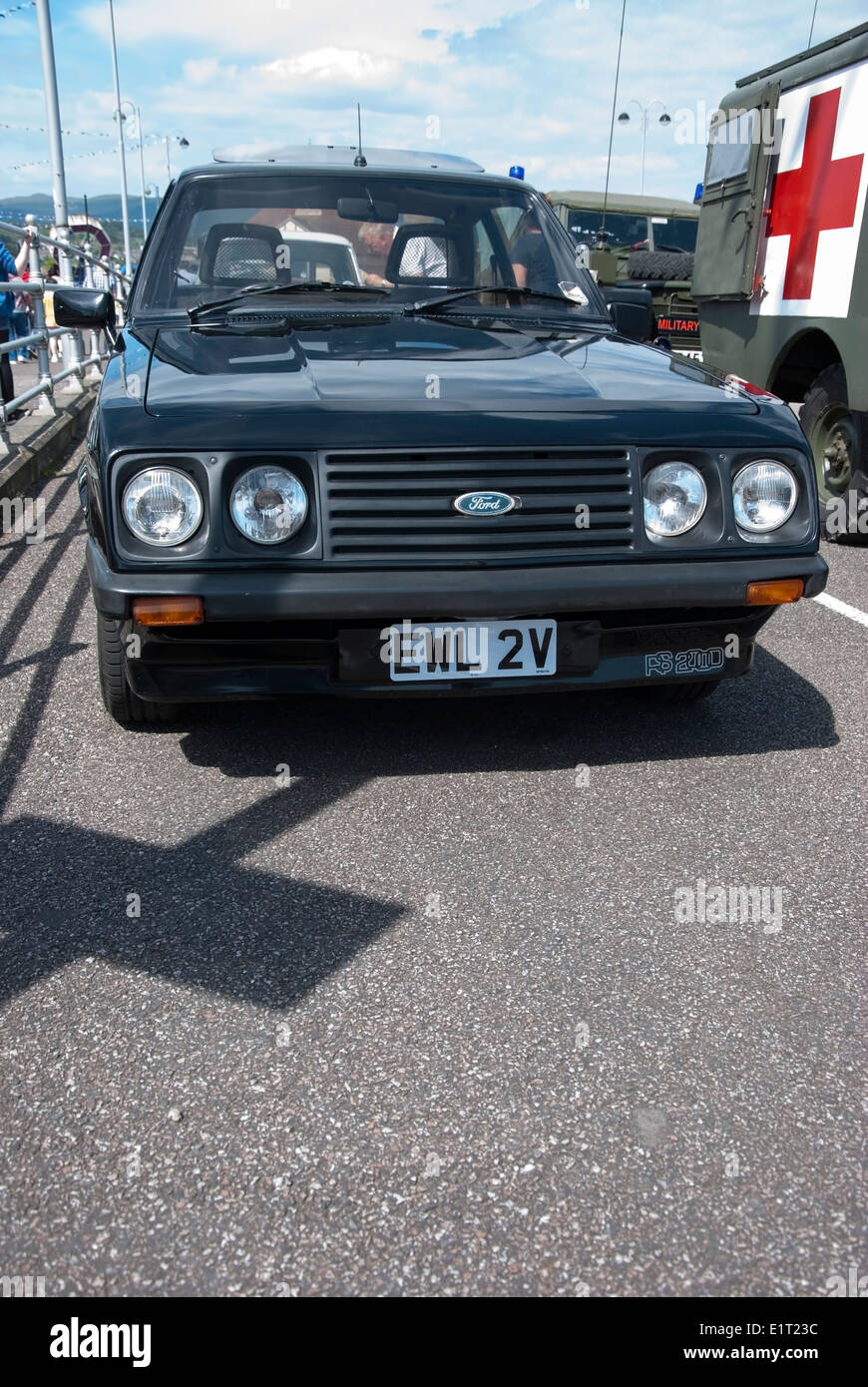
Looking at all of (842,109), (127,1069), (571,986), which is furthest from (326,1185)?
(842,109)

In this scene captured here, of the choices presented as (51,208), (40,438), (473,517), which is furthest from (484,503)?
(51,208)

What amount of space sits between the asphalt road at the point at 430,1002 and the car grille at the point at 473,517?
2.17ft

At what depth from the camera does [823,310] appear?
6121 mm

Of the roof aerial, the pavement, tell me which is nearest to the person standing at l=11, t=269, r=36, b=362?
the pavement

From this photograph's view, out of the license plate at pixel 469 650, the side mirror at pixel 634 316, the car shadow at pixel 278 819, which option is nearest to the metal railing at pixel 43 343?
the side mirror at pixel 634 316

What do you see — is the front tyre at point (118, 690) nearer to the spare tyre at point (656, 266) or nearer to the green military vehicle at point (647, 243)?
the green military vehicle at point (647, 243)

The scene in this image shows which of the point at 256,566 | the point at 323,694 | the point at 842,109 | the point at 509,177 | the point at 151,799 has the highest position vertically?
the point at 842,109

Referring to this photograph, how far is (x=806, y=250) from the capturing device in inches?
248

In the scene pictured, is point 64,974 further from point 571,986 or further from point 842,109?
point 842,109

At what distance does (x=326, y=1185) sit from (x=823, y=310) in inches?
223

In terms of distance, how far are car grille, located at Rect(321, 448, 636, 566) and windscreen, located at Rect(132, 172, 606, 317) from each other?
1.34m

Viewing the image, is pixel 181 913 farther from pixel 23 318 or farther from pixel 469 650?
pixel 23 318

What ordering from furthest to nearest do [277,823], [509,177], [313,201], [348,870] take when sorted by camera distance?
[509,177] → [313,201] → [277,823] → [348,870]

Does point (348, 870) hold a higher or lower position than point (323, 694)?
lower
